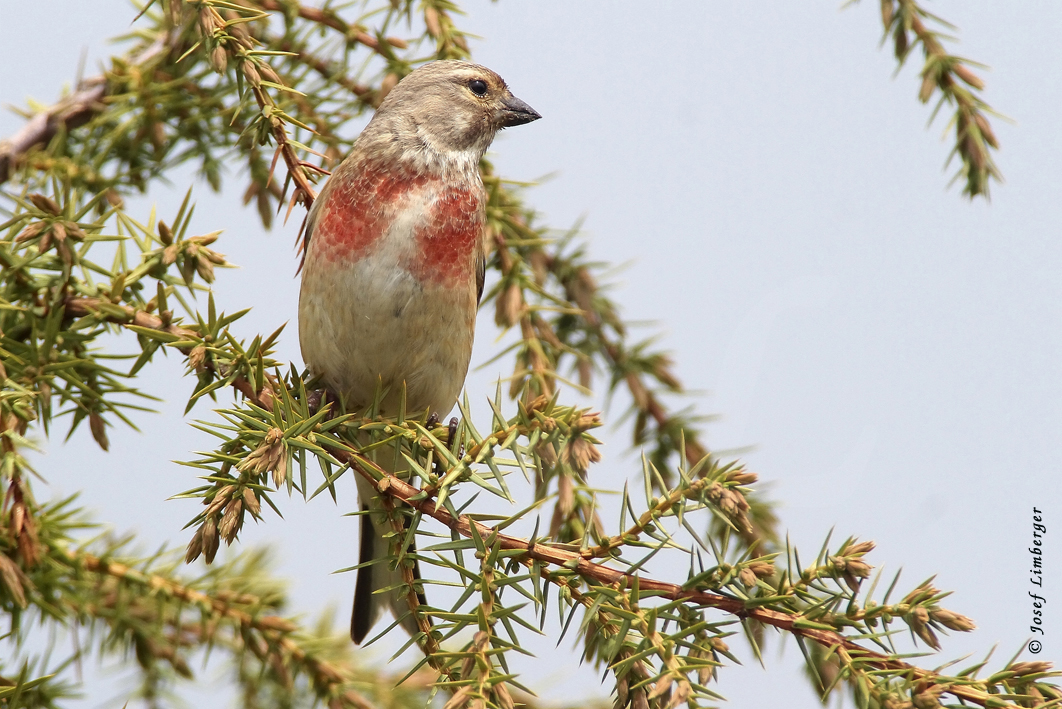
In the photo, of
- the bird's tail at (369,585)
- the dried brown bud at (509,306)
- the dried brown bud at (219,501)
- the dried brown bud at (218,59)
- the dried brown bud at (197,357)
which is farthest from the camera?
the bird's tail at (369,585)

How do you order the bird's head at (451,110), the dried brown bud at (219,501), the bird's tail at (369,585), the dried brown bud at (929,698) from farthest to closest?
the bird's head at (451,110) < the bird's tail at (369,585) < the dried brown bud at (219,501) < the dried brown bud at (929,698)

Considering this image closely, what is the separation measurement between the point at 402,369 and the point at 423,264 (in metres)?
0.29

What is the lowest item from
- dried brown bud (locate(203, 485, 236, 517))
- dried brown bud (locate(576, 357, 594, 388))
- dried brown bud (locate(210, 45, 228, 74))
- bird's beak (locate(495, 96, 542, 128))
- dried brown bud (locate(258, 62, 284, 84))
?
dried brown bud (locate(203, 485, 236, 517))

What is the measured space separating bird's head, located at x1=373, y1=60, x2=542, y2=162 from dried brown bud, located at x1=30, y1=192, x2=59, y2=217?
3.80ft

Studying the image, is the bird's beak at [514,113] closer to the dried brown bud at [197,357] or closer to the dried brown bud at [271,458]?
the dried brown bud at [197,357]

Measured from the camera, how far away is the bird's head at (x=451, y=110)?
8.87 ft

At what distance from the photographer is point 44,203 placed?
158 cm

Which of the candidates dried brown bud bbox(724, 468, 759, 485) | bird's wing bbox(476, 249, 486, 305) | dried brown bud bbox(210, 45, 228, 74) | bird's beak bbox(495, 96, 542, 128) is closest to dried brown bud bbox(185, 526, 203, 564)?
dried brown bud bbox(724, 468, 759, 485)

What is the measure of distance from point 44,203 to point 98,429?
0.43 metres

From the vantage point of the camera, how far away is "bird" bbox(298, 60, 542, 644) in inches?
95.6

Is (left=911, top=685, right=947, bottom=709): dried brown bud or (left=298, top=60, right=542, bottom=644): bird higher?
(left=298, top=60, right=542, bottom=644): bird

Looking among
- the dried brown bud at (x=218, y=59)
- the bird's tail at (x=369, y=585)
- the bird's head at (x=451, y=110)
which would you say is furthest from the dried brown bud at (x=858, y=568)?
the bird's head at (x=451, y=110)

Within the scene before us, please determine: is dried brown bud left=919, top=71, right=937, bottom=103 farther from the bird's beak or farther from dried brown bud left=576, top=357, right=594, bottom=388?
the bird's beak

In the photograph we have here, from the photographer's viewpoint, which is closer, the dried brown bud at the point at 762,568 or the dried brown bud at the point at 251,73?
the dried brown bud at the point at 762,568
